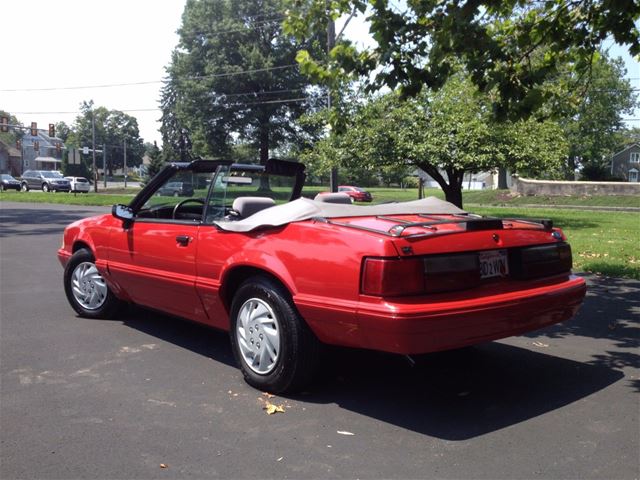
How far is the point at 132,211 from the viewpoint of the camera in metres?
5.43

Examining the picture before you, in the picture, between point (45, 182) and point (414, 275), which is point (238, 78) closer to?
point (45, 182)

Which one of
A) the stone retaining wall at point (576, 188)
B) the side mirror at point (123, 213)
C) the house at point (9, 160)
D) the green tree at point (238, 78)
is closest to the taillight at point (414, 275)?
the side mirror at point (123, 213)

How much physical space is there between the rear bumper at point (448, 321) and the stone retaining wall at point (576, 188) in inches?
1362

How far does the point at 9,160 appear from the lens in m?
94.4

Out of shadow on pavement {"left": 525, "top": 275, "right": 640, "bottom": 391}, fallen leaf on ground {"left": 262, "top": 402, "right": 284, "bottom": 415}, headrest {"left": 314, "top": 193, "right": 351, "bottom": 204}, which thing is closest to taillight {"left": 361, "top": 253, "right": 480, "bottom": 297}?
fallen leaf on ground {"left": 262, "top": 402, "right": 284, "bottom": 415}

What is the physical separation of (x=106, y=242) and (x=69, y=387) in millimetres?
1741

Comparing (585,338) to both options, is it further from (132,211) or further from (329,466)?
(132,211)

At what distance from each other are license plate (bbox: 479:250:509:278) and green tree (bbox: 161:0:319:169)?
4784cm

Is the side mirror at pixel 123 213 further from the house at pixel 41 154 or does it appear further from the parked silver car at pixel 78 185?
the house at pixel 41 154

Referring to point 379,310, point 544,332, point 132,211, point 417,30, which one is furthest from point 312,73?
point 379,310

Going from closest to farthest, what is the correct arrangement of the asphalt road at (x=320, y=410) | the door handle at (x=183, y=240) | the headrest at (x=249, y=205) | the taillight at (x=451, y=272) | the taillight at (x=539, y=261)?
the asphalt road at (x=320, y=410) < the taillight at (x=451, y=272) < the taillight at (x=539, y=261) < the headrest at (x=249, y=205) < the door handle at (x=183, y=240)

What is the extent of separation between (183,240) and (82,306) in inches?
81.6

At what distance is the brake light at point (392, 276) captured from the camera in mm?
3359

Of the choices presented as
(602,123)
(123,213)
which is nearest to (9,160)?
(602,123)
